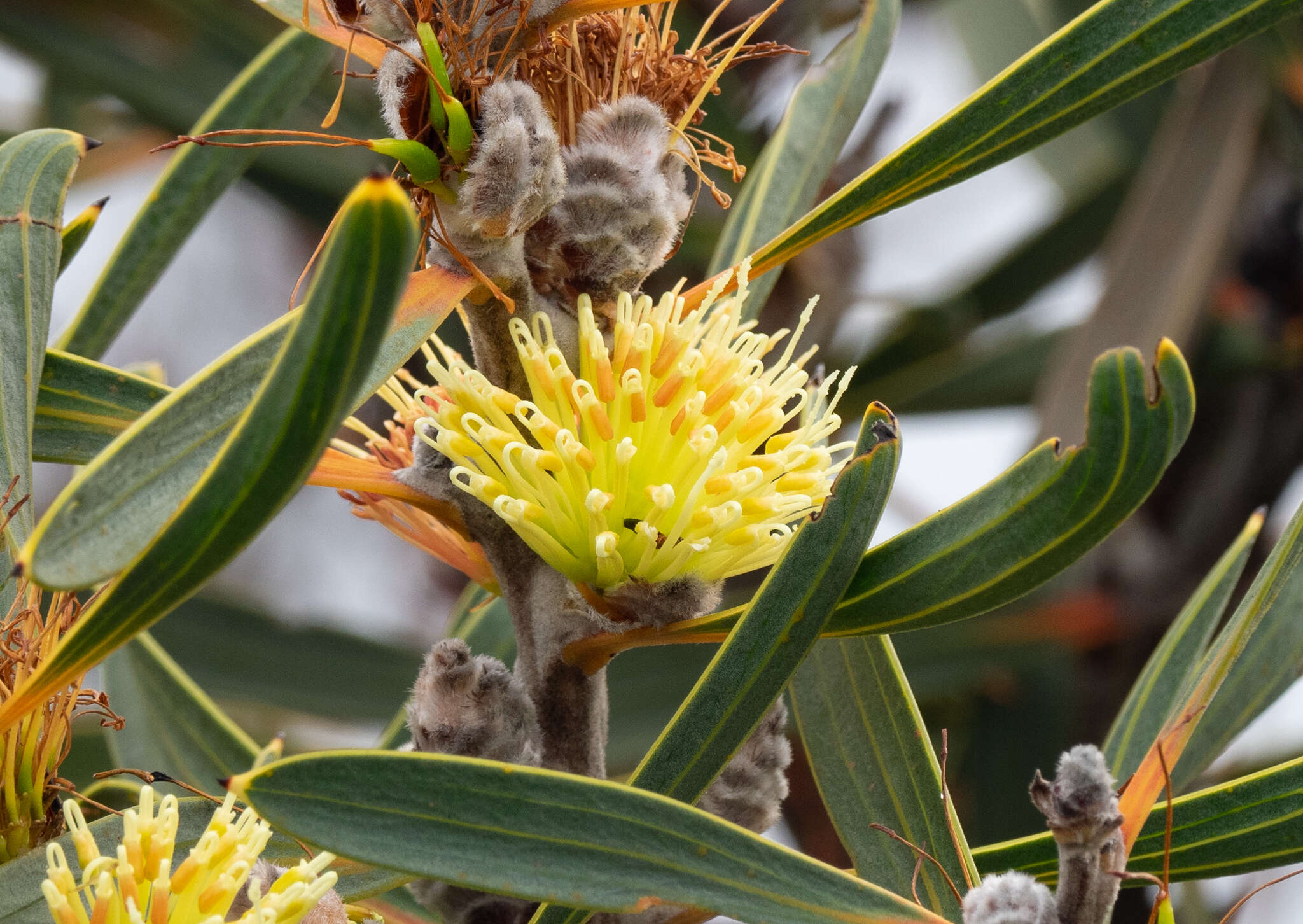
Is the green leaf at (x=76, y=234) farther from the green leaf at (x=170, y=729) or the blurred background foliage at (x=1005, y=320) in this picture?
the blurred background foliage at (x=1005, y=320)

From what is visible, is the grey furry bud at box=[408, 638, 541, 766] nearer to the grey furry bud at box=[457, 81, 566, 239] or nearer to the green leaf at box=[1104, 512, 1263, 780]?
the grey furry bud at box=[457, 81, 566, 239]

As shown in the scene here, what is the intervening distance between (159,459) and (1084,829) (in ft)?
0.97

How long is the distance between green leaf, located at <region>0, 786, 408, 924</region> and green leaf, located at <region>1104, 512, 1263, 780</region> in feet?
1.22

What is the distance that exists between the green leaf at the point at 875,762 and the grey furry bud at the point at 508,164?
0.22 meters

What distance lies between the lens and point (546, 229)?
20.0 inches

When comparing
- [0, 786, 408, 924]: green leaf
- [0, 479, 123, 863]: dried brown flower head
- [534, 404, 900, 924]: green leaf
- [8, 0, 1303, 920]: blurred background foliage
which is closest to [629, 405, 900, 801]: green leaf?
[534, 404, 900, 924]: green leaf

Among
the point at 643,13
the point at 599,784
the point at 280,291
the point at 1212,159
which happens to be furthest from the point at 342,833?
the point at 280,291

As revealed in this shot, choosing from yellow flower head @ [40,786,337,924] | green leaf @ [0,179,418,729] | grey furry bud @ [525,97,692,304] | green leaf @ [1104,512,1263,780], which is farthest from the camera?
green leaf @ [1104,512,1263,780]

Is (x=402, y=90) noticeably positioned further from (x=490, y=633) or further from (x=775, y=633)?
(x=490, y=633)

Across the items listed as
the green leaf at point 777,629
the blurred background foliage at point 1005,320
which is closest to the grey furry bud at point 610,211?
the green leaf at point 777,629

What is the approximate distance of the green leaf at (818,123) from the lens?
0.67 meters

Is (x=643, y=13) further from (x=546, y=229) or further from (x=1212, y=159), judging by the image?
(x=1212, y=159)

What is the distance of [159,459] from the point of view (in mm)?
353

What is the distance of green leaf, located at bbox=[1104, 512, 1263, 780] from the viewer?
0.63m
